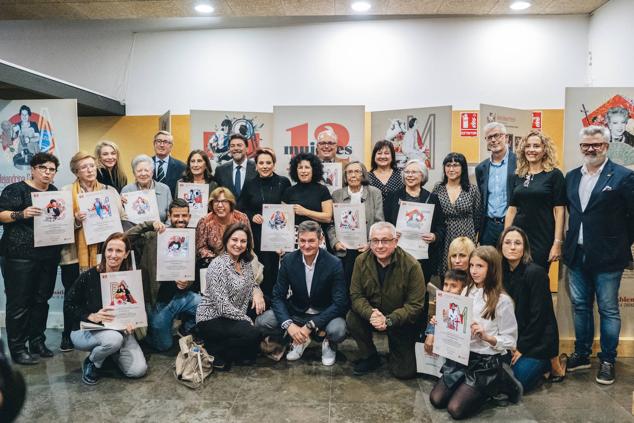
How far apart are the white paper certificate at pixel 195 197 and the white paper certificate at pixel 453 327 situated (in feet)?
7.46

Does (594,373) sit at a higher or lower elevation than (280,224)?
lower

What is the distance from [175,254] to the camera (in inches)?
156

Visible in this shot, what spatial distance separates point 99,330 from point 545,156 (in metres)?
3.55

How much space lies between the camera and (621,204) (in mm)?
3424

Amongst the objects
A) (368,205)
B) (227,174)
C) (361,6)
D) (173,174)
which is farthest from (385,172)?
(361,6)

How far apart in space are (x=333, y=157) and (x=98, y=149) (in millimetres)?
2107

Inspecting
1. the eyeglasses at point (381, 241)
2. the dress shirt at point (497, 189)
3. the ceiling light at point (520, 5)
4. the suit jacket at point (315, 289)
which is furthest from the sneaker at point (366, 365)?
the ceiling light at point (520, 5)

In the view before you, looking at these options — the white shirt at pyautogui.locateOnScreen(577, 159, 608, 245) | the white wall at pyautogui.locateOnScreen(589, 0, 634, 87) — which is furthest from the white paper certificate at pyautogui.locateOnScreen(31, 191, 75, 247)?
the white wall at pyautogui.locateOnScreen(589, 0, 634, 87)

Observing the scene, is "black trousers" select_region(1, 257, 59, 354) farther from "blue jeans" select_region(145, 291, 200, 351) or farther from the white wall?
the white wall

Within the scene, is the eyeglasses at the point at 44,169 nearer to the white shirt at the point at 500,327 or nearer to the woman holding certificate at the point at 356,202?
the woman holding certificate at the point at 356,202

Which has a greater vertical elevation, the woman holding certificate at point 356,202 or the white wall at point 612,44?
the white wall at point 612,44

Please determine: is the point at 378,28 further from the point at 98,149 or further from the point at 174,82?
the point at 98,149

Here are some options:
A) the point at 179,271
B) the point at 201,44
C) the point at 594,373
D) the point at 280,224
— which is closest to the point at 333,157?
the point at 280,224

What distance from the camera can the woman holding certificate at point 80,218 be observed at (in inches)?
156
